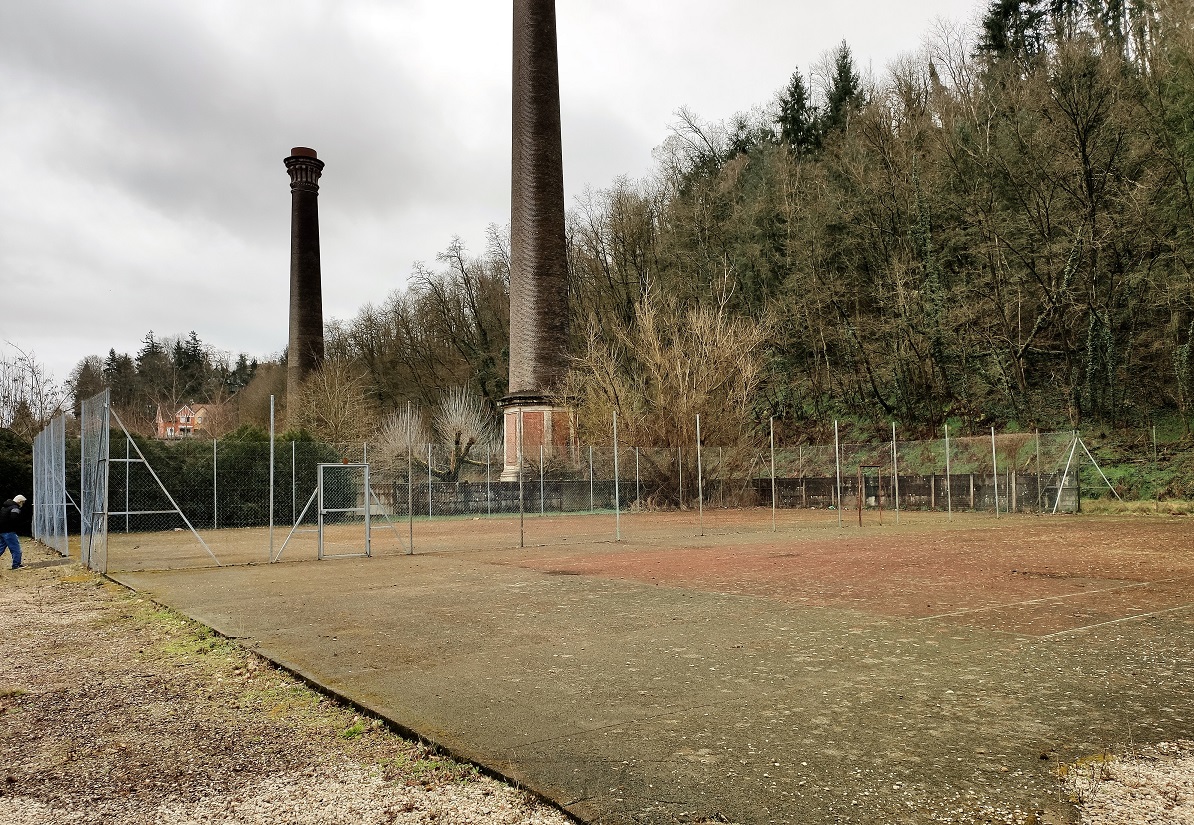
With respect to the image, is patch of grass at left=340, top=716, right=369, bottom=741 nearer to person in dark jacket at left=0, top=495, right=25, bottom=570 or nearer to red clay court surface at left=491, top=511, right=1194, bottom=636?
red clay court surface at left=491, top=511, right=1194, bottom=636

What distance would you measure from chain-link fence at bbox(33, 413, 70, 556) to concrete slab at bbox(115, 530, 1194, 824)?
9.31 m

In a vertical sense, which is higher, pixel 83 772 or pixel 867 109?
pixel 867 109

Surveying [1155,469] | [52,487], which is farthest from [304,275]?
[1155,469]

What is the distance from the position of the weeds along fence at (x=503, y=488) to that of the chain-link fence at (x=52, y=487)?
1.00 meters

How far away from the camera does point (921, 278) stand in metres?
33.3

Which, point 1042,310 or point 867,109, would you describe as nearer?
point 1042,310

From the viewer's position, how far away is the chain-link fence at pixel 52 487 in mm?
16031

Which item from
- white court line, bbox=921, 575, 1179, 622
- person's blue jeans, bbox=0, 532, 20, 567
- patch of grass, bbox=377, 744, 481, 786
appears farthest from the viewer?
person's blue jeans, bbox=0, 532, 20, 567

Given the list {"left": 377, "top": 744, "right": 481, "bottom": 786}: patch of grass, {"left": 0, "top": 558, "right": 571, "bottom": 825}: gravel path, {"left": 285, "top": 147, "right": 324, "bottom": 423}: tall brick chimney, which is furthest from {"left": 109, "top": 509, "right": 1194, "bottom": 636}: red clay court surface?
{"left": 285, "top": 147, "right": 324, "bottom": 423}: tall brick chimney

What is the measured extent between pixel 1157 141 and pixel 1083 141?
6.42ft

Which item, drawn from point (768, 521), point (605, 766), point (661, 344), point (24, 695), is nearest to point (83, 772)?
point (24, 695)

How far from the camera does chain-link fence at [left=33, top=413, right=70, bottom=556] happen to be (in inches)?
631

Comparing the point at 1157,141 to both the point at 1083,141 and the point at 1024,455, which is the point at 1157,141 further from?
the point at 1024,455

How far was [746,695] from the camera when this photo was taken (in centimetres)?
473
